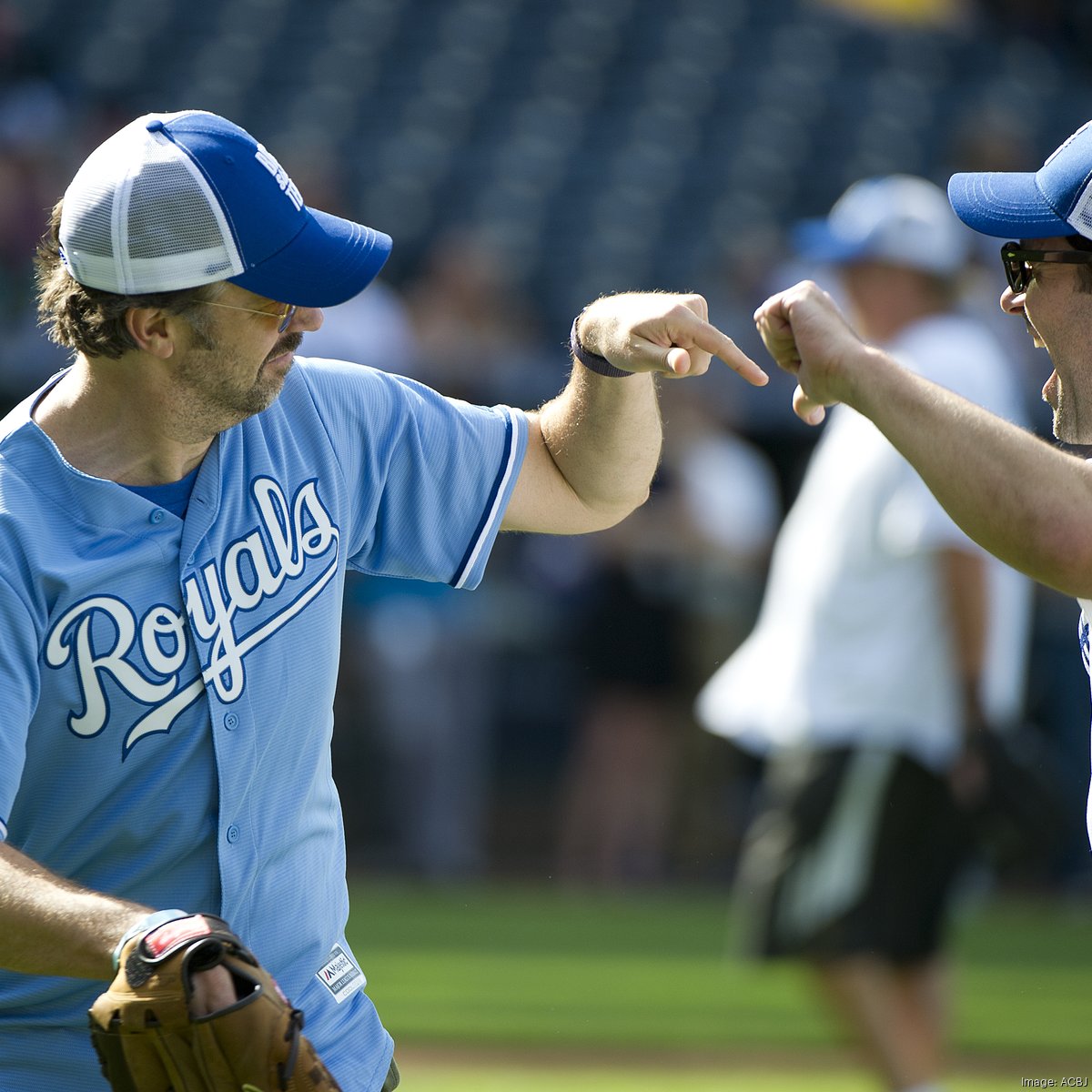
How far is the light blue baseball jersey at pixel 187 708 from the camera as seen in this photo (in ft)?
8.09

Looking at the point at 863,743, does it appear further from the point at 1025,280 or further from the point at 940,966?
the point at 1025,280

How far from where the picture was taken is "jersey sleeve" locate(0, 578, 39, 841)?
2357mm

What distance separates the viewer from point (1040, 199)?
268 cm

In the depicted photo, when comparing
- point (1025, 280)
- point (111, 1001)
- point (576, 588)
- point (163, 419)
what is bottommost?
point (576, 588)

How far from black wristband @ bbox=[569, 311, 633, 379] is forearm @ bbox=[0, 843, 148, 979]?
1.20m

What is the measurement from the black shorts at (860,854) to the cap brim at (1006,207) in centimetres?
254

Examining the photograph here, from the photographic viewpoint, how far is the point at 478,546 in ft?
9.90

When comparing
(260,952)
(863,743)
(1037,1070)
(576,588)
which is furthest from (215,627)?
(576,588)

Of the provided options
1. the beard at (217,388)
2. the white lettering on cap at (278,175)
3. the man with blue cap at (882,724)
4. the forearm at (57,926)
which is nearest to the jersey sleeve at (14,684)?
the forearm at (57,926)

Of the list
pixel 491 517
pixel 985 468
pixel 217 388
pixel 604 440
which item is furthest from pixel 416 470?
pixel 985 468

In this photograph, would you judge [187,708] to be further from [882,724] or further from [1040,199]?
[882,724]

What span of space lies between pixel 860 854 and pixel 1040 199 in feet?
9.15

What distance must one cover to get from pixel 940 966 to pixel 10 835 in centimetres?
325

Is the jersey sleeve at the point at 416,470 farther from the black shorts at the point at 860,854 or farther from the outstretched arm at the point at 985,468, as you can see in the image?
the black shorts at the point at 860,854
